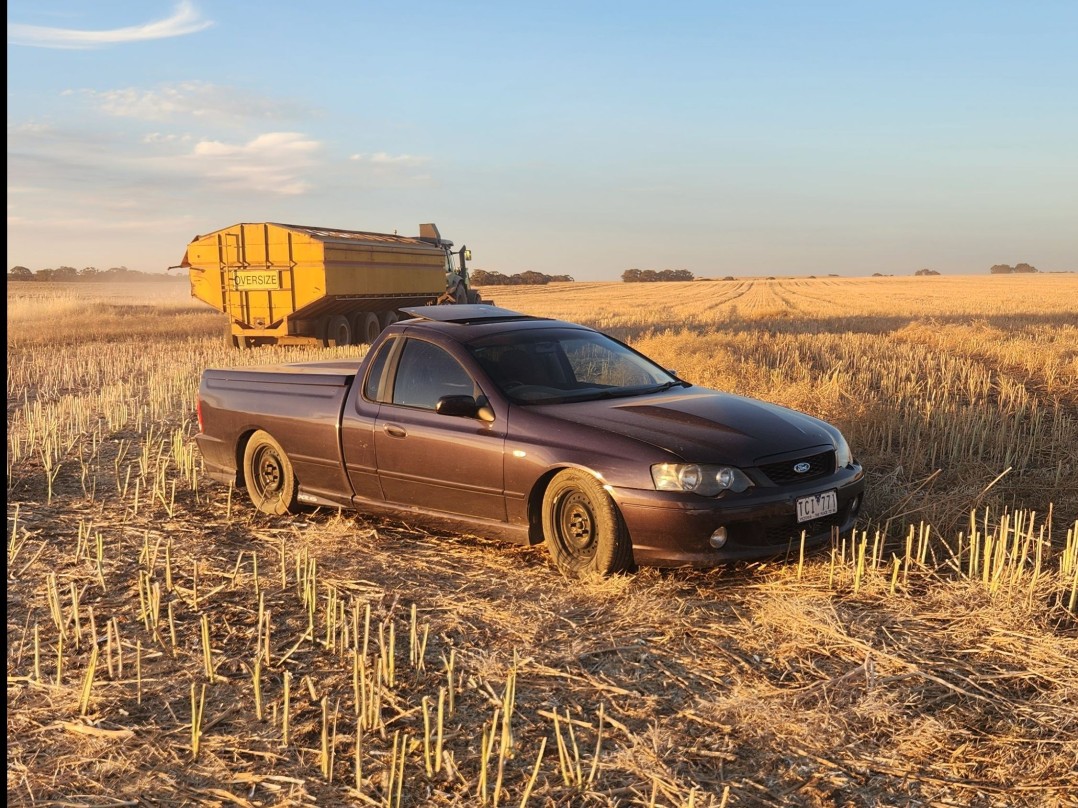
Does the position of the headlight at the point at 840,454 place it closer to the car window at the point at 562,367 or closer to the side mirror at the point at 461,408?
the car window at the point at 562,367

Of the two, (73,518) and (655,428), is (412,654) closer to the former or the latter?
(655,428)

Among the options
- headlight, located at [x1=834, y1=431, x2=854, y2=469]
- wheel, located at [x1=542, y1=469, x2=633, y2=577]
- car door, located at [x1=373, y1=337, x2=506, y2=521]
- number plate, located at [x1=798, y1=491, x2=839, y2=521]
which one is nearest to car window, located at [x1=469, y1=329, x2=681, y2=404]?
car door, located at [x1=373, y1=337, x2=506, y2=521]

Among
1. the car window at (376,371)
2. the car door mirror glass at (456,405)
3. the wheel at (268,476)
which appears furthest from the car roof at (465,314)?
the wheel at (268,476)

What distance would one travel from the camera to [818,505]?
17.9 feet

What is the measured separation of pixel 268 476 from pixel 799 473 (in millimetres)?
3985

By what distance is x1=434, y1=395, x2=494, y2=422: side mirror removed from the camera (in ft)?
19.2

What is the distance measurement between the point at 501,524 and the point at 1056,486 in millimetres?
4297

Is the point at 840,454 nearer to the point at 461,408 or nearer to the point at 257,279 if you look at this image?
the point at 461,408

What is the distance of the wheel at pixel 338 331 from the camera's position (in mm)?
22453

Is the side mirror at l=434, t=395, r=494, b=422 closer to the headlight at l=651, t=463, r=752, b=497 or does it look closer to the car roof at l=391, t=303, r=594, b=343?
the car roof at l=391, t=303, r=594, b=343

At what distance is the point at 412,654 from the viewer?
14.3 feet

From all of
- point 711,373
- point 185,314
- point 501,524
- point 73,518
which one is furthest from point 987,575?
point 185,314

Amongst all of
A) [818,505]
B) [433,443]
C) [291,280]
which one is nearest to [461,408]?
[433,443]

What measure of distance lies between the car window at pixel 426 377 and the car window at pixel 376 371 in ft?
0.48
